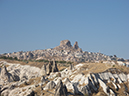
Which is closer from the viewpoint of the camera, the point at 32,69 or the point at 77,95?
the point at 77,95

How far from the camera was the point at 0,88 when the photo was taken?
11462 cm

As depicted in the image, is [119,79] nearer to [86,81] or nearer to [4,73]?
[86,81]

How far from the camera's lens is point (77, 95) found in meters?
83.7

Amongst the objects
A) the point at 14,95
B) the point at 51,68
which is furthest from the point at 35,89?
the point at 51,68

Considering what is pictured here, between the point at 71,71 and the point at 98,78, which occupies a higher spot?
the point at 71,71

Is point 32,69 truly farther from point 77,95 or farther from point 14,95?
point 77,95

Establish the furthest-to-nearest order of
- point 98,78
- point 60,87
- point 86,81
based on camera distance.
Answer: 1. point 98,78
2. point 86,81
3. point 60,87

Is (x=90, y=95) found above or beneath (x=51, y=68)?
beneath

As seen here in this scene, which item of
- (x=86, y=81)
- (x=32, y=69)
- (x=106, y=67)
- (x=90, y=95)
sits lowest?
(x=90, y=95)

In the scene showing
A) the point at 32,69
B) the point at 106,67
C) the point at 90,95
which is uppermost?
the point at 32,69

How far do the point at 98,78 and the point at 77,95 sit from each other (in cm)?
2209

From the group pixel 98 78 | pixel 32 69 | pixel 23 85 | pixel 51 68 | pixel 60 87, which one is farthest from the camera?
pixel 32 69

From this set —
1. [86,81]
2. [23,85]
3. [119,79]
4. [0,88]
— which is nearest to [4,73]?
[0,88]

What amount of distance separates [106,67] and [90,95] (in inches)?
1389
